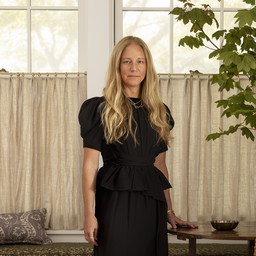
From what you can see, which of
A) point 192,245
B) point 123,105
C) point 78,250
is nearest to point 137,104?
point 123,105

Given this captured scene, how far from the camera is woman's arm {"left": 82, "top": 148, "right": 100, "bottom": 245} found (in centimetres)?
277

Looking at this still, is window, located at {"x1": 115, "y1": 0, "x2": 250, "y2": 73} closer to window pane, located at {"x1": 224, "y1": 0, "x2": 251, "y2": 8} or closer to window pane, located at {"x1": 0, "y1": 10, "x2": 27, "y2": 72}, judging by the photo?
window pane, located at {"x1": 224, "y1": 0, "x2": 251, "y2": 8}

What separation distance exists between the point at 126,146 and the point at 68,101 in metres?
2.08

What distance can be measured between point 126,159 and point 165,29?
90.6 inches

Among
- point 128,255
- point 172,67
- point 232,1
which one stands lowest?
point 128,255

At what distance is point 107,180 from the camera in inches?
110

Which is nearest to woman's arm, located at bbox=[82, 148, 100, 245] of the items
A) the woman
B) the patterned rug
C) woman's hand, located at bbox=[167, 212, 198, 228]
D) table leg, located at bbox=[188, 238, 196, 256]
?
the woman

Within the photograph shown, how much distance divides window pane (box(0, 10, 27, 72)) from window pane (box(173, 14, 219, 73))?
1.15 meters

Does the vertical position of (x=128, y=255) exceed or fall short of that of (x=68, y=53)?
it falls short

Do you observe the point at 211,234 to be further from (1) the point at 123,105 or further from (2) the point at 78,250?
(2) the point at 78,250

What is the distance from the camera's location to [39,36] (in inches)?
196

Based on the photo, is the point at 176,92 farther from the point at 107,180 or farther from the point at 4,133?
the point at 107,180

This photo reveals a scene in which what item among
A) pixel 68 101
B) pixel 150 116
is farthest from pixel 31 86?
pixel 150 116

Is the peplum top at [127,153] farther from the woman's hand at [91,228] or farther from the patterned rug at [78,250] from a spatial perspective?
the patterned rug at [78,250]
